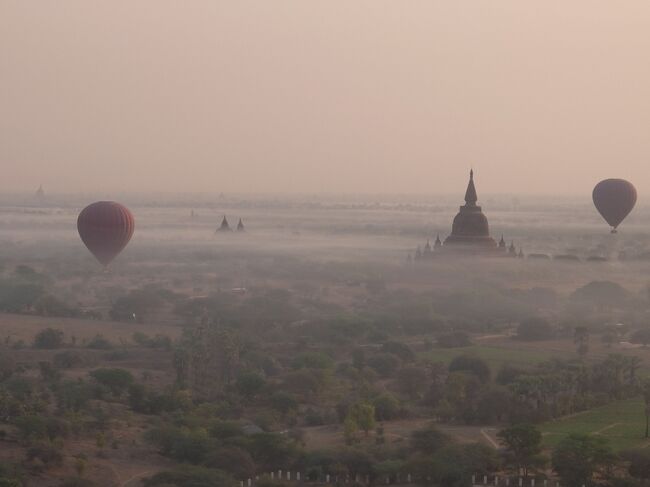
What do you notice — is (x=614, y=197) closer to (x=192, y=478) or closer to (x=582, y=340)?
(x=582, y=340)

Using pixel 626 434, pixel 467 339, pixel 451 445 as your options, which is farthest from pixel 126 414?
pixel 467 339

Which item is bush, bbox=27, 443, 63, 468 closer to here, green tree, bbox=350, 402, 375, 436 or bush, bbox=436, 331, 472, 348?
green tree, bbox=350, 402, 375, 436

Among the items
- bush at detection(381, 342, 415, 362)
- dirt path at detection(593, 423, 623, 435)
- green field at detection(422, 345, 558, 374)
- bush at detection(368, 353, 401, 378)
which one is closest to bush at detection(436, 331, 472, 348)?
green field at detection(422, 345, 558, 374)

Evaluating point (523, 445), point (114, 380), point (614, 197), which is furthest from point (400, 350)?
point (614, 197)

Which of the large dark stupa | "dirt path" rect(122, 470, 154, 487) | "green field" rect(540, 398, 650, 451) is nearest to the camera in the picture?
"dirt path" rect(122, 470, 154, 487)

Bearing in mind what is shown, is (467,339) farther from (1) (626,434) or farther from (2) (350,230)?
(2) (350,230)

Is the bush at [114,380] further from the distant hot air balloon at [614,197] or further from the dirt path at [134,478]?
the distant hot air balloon at [614,197]
